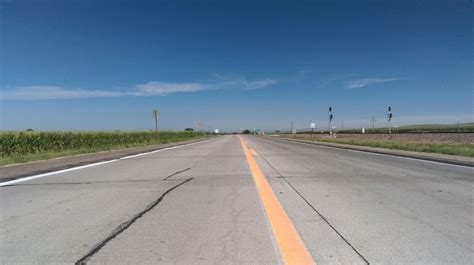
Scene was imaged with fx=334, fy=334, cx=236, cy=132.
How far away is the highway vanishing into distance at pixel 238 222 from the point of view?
3721 millimetres

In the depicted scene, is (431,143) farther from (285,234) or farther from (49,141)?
(49,141)

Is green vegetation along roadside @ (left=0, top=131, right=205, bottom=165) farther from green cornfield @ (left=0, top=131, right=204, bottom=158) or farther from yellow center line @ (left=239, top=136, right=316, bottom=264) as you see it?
yellow center line @ (left=239, top=136, right=316, bottom=264)

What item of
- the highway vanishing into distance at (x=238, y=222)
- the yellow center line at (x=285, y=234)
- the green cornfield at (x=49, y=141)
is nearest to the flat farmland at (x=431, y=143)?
the highway vanishing into distance at (x=238, y=222)

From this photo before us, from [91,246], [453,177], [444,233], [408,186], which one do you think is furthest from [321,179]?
[91,246]

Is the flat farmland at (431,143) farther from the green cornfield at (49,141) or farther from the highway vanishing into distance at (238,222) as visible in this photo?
the green cornfield at (49,141)

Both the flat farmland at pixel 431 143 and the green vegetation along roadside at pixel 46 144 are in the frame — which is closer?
Result: the green vegetation along roadside at pixel 46 144

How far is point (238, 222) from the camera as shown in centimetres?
500

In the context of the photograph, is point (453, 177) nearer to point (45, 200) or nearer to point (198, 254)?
point (198, 254)

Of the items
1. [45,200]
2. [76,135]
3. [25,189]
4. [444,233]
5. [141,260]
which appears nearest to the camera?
[141,260]

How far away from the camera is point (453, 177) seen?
9.92m

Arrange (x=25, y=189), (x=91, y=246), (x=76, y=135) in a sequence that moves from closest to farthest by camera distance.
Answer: (x=91, y=246) → (x=25, y=189) → (x=76, y=135)

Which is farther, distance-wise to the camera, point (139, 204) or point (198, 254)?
point (139, 204)

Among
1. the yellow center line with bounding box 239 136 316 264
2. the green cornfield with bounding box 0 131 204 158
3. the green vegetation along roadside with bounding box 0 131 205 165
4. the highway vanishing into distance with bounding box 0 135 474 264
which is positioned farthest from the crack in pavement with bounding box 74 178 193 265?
the green cornfield with bounding box 0 131 204 158

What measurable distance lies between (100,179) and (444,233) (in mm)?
8393
